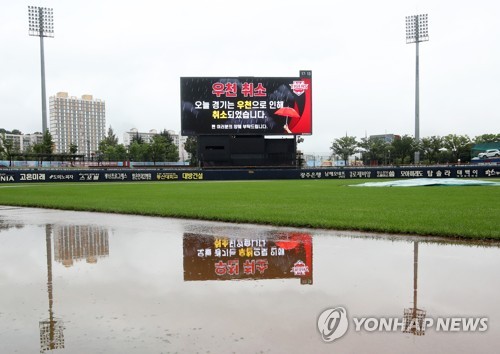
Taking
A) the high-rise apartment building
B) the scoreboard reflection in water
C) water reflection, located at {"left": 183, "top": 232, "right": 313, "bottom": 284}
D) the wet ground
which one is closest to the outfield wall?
the scoreboard reflection in water

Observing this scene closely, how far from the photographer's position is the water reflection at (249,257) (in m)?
5.59

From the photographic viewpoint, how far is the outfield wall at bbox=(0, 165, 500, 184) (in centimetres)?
4222

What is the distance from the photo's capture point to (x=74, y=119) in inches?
6585

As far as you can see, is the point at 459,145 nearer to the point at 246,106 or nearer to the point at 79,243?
the point at 246,106

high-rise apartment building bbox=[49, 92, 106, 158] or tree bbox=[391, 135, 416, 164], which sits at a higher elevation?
high-rise apartment building bbox=[49, 92, 106, 158]

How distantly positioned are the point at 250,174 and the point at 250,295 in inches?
1565

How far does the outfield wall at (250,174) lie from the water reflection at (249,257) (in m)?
35.7

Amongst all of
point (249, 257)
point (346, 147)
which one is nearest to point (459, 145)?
point (346, 147)

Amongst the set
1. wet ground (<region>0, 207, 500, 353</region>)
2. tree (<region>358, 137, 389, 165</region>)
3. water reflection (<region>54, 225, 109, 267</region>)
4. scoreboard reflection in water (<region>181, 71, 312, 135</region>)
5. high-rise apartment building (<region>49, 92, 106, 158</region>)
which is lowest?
water reflection (<region>54, 225, 109, 267</region>)

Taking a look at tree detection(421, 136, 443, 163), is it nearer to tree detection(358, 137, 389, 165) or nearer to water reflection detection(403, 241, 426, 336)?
tree detection(358, 137, 389, 165)

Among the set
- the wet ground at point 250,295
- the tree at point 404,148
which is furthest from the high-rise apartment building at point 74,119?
the wet ground at point 250,295

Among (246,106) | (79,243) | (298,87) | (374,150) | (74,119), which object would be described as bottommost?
(79,243)

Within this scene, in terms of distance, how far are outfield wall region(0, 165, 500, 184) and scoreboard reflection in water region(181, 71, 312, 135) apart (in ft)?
14.2

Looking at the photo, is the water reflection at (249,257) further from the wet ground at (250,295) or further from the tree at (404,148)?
the tree at (404,148)
